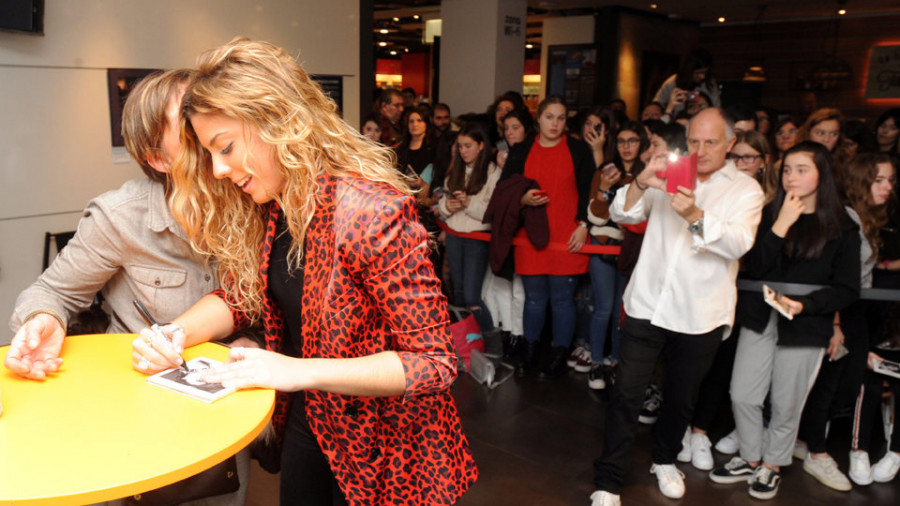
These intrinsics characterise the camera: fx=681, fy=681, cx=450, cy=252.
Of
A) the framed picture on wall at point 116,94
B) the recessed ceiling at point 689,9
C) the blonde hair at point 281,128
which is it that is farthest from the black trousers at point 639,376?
the recessed ceiling at point 689,9

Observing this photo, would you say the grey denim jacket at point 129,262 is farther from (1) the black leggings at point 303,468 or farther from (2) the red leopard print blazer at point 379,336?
(1) the black leggings at point 303,468

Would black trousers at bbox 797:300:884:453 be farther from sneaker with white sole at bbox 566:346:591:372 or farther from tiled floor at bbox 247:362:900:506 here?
sneaker with white sole at bbox 566:346:591:372

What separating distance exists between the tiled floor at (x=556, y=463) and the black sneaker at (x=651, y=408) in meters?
0.08

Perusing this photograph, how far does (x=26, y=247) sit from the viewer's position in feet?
12.5

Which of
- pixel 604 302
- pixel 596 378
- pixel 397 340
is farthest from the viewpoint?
pixel 604 302

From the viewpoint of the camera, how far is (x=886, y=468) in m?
3.31

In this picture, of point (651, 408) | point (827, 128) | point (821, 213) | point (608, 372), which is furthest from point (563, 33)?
point (821, 213)

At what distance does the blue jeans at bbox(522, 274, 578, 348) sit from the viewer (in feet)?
15.2

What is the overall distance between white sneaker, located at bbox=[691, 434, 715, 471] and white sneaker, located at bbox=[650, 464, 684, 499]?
23 centimetres

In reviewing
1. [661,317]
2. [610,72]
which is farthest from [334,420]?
[610,72]

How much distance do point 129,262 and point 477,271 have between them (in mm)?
3320

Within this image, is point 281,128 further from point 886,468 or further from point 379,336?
point 886,468

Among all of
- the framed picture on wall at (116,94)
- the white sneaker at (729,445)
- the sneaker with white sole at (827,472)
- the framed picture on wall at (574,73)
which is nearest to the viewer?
the sneaker with white sole at (827,472)

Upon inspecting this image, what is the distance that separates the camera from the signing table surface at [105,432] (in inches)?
41.5
